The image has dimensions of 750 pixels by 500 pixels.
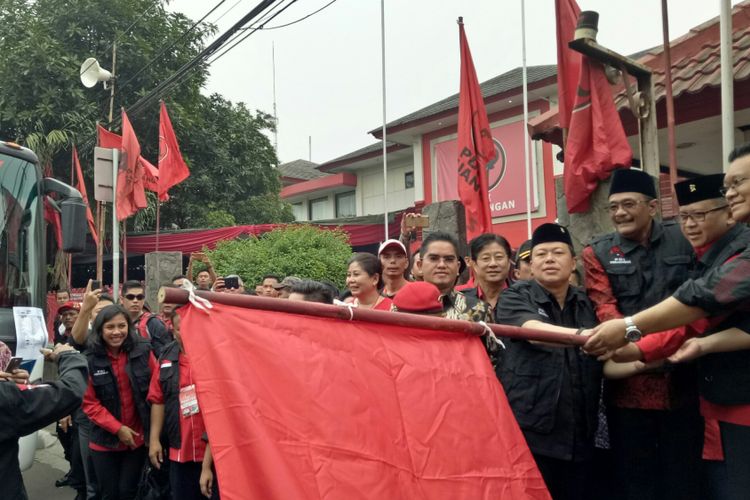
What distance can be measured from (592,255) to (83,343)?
152 inches

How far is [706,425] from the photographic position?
2.49 m

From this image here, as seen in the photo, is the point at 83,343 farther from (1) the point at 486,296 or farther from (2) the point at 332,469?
(2) the point at 332,469

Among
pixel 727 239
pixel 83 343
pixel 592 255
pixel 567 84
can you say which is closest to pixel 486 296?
pixel 592 255

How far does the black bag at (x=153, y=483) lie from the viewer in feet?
14.1

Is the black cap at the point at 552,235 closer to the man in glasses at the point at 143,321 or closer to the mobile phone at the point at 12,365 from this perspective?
the mobile phone at the point at 12,365

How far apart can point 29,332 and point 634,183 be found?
14.6 feet

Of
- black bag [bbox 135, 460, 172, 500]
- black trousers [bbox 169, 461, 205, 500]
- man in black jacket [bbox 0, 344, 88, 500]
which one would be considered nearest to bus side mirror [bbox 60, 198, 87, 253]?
black bag [bbox 135, 460, 172, 500]

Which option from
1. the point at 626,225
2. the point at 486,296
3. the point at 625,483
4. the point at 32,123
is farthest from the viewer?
the point at 32,123

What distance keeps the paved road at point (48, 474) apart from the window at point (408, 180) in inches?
584

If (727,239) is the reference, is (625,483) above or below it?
below

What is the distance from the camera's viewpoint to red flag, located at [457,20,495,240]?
623 centimetres

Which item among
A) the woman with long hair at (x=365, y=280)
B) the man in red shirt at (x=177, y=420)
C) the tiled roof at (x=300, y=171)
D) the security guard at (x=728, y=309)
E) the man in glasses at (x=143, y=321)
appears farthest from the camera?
the tiled roof at (x=300, y=171)

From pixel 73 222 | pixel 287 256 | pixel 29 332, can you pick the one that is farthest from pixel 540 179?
pixel 29 332

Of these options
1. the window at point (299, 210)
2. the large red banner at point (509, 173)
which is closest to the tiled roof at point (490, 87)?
the large red banner at point (509, 173)
